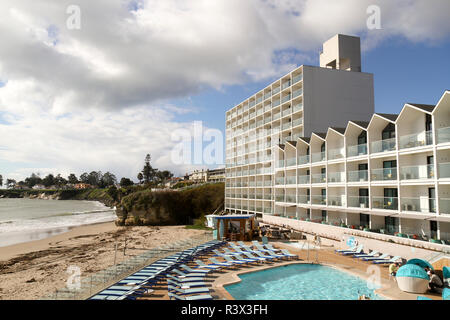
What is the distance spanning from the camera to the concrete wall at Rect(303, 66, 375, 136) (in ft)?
115

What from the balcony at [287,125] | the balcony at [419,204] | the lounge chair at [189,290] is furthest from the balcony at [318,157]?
the lounge chair at [189,290]

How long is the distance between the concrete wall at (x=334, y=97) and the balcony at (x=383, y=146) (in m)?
12.4

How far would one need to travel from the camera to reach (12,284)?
17188 millimetres

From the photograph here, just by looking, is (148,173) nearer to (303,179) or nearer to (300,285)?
(303,179)

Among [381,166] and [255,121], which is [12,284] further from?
[255,121]

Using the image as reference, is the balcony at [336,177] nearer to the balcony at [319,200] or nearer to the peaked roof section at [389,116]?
the balcony at [319,200]

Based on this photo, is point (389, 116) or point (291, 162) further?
point (291, 162)

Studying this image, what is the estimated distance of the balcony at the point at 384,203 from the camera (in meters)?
20.6

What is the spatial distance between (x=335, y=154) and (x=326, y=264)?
12.6 meters

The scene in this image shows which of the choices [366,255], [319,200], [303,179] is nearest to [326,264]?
[366,255]

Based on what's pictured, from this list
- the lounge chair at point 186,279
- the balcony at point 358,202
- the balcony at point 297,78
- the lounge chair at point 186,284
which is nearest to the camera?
the lounge chair at point 186,284

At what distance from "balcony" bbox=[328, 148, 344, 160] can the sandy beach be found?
1911 cm

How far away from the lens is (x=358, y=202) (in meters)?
23.8

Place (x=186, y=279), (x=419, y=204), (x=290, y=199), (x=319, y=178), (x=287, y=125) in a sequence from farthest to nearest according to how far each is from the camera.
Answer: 1. (x=287, y=125)
2. (x=290, y=199)
3. (x=319, y=178)
4. (x=419, y=204)
5. (x=186, y=279)
